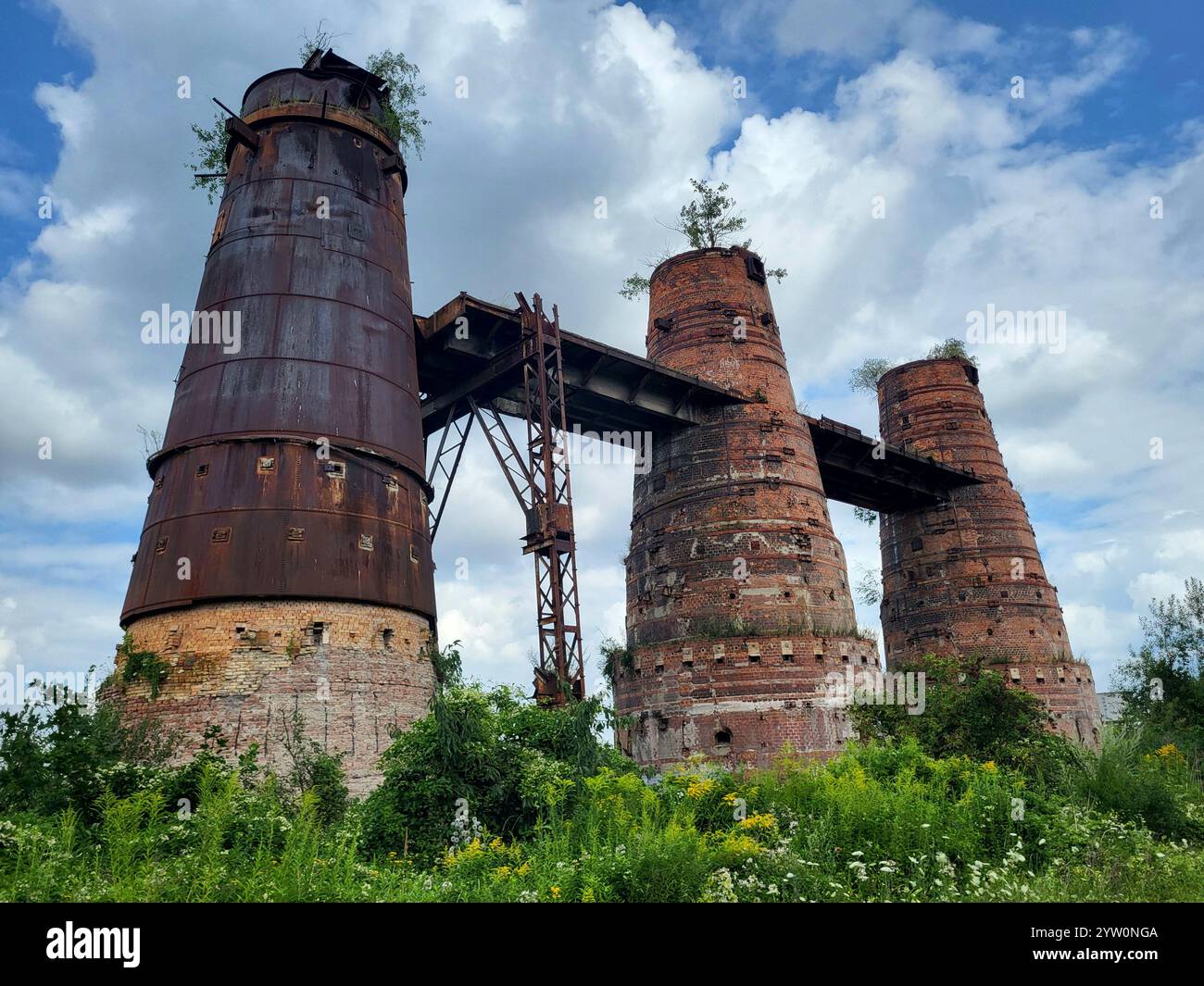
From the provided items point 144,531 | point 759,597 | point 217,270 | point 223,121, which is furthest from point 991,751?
point 223,121

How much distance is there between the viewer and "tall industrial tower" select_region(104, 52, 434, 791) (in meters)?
14.2

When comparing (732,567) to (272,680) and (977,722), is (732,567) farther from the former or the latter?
(272,680)

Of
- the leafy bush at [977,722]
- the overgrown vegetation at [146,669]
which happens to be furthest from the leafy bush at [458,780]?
the leafy bush at [977,722]

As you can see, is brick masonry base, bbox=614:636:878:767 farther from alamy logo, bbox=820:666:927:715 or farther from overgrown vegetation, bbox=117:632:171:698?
overgrown vegetation, bbox=117:632:171:698

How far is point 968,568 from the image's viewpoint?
30594 millimetres

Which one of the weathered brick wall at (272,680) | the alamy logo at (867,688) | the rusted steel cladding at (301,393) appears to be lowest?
the alamy logo at (867,688)

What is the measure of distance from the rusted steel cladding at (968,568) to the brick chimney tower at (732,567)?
906 centimetres

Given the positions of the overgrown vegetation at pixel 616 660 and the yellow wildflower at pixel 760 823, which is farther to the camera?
the overgrown vegetation at pixel 616 660

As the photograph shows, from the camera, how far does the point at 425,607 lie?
16844mm
